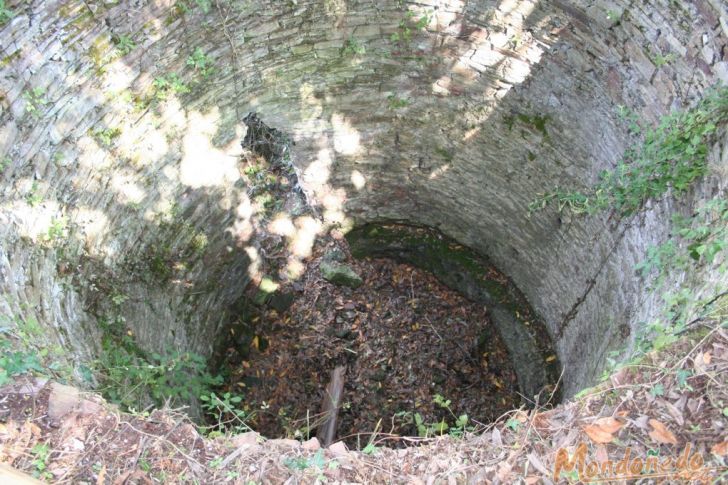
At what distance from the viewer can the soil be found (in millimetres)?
5602

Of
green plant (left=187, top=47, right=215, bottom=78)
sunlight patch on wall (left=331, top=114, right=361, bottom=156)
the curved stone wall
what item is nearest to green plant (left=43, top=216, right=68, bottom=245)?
the curved stone wall

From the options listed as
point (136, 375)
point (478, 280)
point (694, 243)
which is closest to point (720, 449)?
point (694, 243)

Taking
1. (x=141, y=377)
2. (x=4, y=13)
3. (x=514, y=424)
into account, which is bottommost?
(x=514, y=424)

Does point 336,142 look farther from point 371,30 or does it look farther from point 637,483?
point 637,483

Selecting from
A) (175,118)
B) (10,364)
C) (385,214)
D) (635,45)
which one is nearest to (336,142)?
(385,214)

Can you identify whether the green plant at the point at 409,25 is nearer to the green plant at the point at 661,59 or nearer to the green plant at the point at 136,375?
the green plant at the point at 661,59

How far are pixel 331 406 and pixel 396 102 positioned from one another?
119 inches

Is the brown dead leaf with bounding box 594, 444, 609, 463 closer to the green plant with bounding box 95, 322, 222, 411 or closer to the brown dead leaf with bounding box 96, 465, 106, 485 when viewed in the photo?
the brown dead leaf with bounding box 96, 465, 106, 485

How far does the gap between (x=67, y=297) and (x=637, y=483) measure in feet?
11.6

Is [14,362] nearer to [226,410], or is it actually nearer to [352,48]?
[226,410]

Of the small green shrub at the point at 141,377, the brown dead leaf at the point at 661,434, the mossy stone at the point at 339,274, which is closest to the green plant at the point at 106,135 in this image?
the small green shrub at the point at 141,377

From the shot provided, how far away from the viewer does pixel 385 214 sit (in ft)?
20.8

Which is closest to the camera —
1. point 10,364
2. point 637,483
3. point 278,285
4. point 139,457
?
point 637,483

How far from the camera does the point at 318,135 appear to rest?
17.6 ft
